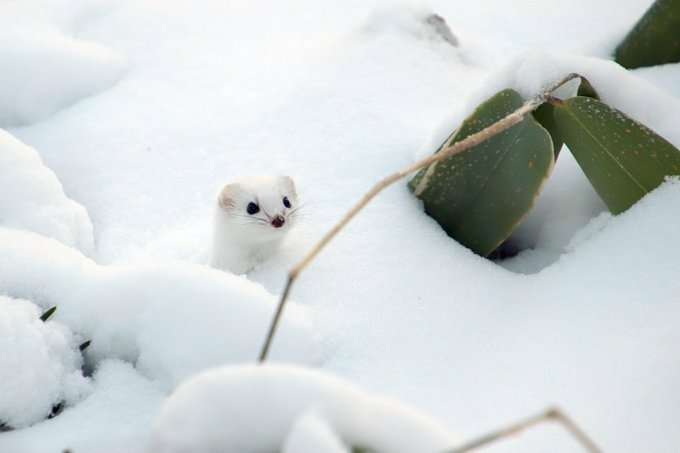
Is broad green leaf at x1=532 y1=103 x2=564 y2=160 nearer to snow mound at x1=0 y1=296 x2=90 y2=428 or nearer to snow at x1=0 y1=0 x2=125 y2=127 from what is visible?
snow mound at x1=0 y1=296 x2=90 y2=428

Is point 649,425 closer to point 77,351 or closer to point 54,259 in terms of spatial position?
point 77,351

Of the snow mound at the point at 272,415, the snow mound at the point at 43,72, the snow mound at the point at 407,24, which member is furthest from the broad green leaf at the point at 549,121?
the snow mound at the point at 43,72

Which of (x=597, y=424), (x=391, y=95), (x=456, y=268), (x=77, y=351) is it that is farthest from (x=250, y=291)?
(x=391, y=95)

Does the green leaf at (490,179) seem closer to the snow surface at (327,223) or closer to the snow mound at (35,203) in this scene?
the snow surface at (327,223)

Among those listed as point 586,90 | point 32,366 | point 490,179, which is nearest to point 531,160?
point 490,179

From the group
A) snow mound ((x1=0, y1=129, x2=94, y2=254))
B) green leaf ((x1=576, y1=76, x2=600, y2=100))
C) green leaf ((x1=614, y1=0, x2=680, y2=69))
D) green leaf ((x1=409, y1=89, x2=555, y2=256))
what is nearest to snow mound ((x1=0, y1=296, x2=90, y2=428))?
snow mound ((x1=0, y1=129, x2=94, y2=254))

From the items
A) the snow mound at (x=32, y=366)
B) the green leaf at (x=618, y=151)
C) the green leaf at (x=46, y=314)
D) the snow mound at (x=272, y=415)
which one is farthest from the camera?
the green leaf at (x=618, y=151)
